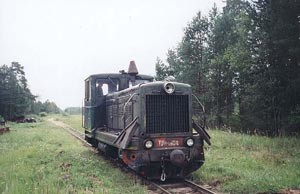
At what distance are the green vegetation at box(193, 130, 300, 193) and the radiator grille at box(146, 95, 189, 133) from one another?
160 centimetres

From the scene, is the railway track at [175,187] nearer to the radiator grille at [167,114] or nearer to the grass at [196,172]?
the grass at [196,172]

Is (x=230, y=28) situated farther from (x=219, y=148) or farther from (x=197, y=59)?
(x=219, y=148)

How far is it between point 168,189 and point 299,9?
11.2 meters

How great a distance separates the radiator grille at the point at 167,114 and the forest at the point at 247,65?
304 inches

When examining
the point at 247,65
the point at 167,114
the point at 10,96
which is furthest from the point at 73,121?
the point at 167,114

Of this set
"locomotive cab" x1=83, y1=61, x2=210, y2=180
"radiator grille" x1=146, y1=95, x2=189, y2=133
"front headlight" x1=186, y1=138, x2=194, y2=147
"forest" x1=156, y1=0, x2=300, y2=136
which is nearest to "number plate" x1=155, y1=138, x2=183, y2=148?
"locomotive cab" x1=83, y1=61, x2=210, y2=180

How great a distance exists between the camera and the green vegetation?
8117 mm

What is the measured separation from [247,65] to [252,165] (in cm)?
1213

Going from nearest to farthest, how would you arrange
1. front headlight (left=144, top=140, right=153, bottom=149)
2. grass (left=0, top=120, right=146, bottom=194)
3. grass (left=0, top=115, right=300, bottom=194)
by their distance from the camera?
grass (left=0, top=120, right=146, bottom=194) → grass (left=0, top=115, right=300, bottom=194) → front headlight (left=144, top=140, right=153, bottom=149)

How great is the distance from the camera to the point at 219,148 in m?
14.8

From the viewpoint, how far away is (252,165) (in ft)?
34.4

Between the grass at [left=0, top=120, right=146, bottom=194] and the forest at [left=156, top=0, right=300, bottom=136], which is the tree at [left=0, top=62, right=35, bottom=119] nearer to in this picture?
the forest at [left=156, top=0, right=300, bottom=136]

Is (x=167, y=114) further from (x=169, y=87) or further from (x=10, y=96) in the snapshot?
(x=10, y=96)

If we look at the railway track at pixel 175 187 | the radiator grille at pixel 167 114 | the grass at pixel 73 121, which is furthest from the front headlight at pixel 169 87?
the grass at pixel 73 121
